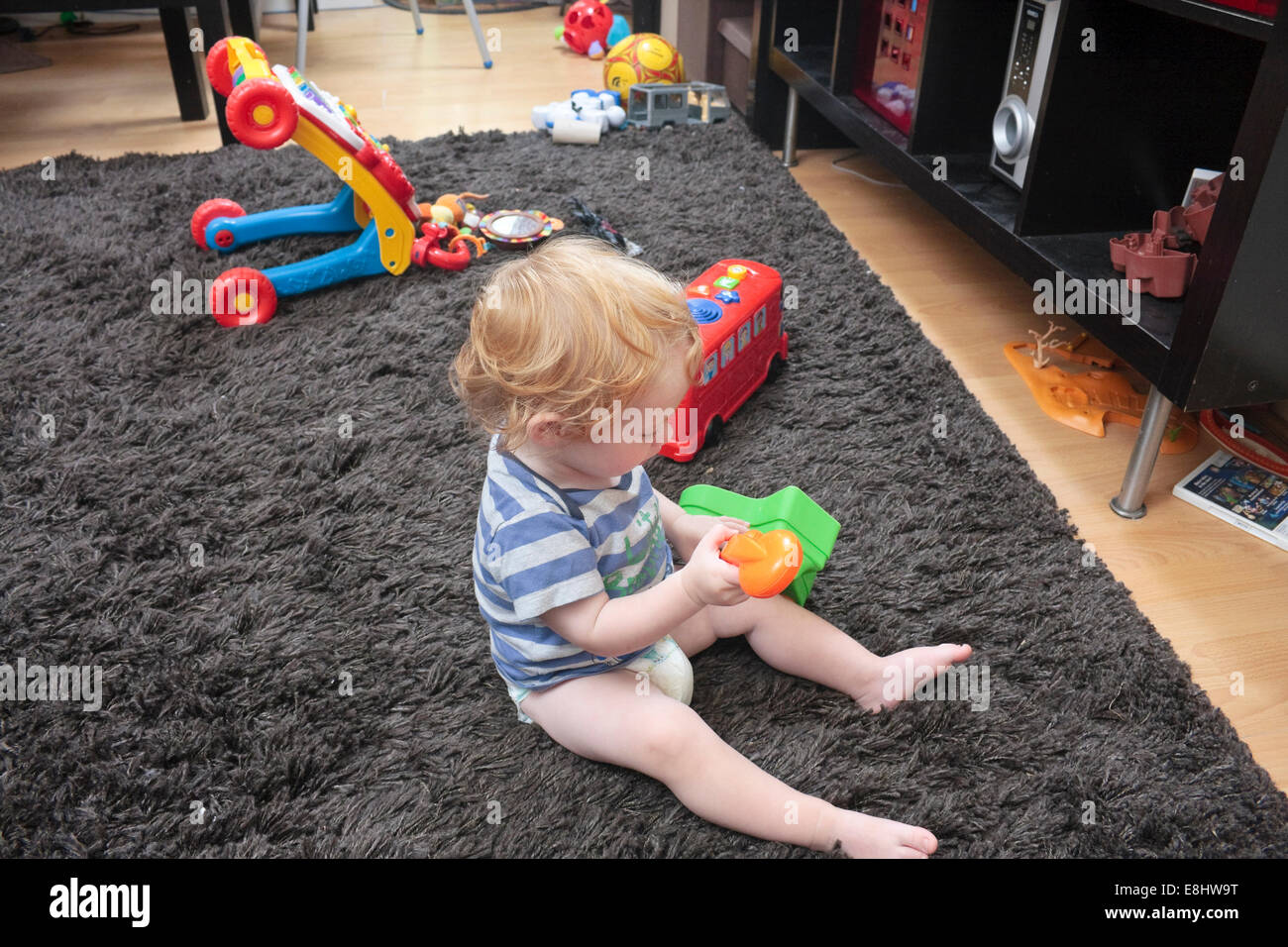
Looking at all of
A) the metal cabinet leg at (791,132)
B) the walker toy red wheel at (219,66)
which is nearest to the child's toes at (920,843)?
the walker toy red wheel at (219,66)

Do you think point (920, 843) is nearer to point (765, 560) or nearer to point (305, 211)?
point (765, 560)

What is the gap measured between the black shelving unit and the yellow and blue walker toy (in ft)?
2.56

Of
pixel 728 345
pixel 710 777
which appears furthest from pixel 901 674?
pixel 728 345

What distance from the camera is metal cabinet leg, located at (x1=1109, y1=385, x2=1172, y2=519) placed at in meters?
1.08

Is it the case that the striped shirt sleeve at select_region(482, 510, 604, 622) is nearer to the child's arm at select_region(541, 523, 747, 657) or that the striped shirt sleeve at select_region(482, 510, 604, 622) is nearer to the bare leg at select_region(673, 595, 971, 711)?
the child's arm at select_region(541, 523, 747, 657)

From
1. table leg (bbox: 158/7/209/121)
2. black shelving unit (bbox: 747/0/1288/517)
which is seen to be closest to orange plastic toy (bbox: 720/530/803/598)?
black shelving unit (bbox: 747/0/1288/517)

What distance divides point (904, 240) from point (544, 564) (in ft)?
4.30

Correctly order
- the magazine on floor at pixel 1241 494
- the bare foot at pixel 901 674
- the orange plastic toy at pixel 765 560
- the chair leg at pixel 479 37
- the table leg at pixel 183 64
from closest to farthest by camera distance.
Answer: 1. the orange plastic toy at pixel 765 560
2. the bare foot at pixel 901 674
3. the magazine on floor at pixel 1241 494
4. the table leg at pixel 183 64
5. the chair leg at pixel 479 37

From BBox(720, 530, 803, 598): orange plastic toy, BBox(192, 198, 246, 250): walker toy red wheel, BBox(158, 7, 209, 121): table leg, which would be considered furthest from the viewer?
BBox(158, 7, 209, 121): table leg

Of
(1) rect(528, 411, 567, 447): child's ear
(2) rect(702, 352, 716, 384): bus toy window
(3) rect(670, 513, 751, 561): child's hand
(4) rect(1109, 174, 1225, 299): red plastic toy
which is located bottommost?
(3) rect(670, 513, 751, 561): child's hand

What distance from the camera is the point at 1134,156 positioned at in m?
1.28

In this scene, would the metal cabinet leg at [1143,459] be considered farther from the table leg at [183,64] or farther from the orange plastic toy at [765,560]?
the table leg at [183,64]

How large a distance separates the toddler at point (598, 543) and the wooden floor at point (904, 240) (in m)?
0.46

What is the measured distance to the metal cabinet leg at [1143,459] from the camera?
1.08 m
